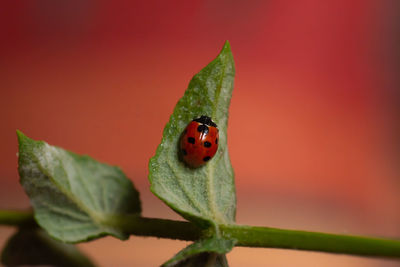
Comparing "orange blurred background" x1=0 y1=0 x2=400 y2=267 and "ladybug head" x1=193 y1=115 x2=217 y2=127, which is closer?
"ladybug head" x1=193 y1=115 x2=217 y2=127

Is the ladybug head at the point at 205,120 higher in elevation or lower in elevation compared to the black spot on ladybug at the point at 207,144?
higher

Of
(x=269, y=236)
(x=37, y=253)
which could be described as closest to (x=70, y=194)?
(x=37, y=253)

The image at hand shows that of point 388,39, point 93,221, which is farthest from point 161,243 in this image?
point 388,39

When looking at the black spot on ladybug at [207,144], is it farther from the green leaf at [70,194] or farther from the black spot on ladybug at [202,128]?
the green leaf at [70,194]

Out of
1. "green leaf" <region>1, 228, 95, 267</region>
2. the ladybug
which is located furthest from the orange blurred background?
the ladybug

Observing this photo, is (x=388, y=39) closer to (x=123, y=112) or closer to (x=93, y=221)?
(x=123, y=112)

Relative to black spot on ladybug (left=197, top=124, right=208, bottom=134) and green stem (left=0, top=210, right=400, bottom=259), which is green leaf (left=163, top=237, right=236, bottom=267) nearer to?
green stem (left=0, top=210, right=400, bottom=259)

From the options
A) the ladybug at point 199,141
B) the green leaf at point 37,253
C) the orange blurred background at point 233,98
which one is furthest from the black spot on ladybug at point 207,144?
the orange blurred background at point 233,98
